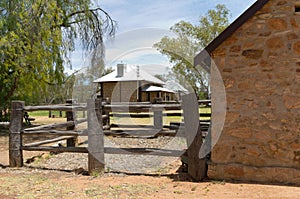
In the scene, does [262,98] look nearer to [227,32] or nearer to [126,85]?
[227,32]

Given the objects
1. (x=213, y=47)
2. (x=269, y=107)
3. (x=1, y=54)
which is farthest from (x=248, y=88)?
(x=1, y=54)

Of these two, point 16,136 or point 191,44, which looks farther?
point 191,44

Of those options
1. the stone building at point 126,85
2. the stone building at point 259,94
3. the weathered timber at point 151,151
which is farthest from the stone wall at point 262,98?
the stone building at point 126,85

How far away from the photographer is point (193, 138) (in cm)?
482

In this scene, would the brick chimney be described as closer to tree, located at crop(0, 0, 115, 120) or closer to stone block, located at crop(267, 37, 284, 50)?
tree, located at crop(0, 0, 115, 120)

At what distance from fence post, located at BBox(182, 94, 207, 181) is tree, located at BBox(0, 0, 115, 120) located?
8349mm

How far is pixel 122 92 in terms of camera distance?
2395 cm

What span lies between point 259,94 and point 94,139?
3164 millimetres

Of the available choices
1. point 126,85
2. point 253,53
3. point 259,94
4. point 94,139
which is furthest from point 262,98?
point 126,85

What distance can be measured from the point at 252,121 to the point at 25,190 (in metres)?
3.98

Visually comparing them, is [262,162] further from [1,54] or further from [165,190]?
[1,54]

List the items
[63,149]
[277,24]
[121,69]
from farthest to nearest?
[121,69] < [63,149] < [277,24]

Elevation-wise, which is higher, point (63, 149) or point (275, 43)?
point (275, 43)

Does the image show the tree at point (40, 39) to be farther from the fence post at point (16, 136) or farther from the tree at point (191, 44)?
the tree at point (191, 44)
